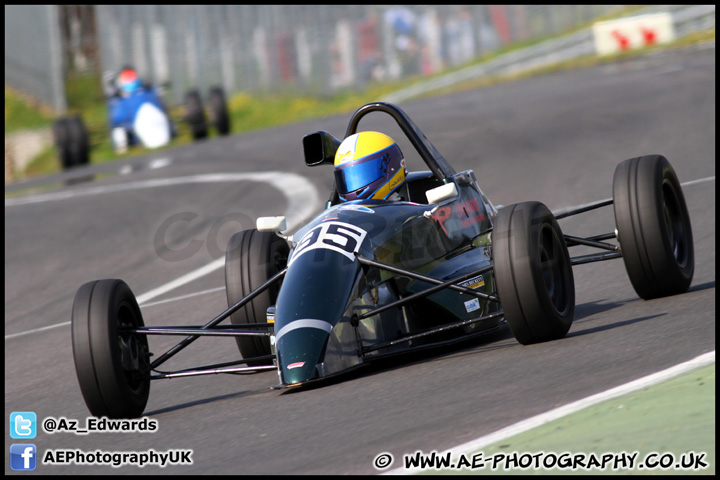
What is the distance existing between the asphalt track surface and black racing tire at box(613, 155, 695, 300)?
148 mm

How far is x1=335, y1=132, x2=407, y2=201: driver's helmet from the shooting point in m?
6.99

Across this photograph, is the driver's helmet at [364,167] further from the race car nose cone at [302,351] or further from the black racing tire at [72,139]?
the black racing tire at [72,139]

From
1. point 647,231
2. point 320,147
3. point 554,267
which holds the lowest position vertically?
point 554,267

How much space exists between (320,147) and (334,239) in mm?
1470

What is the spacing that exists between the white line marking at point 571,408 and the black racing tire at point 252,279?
2.78 meters

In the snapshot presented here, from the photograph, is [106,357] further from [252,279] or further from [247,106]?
[247,106]

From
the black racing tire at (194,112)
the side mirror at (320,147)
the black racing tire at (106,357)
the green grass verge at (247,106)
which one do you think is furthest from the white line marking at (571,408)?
the green grass verge at (247,106)

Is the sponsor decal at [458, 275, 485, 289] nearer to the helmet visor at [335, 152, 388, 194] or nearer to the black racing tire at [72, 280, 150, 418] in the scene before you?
the helmet visor at [335, 152, 388, 194]

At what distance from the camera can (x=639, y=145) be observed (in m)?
14.5

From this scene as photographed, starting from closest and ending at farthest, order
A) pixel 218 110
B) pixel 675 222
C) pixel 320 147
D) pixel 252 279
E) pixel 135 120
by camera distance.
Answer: pixel 252 279 → pixel 675 222 → pixel 320 147 → pixel 135 120 → pixel 218 110

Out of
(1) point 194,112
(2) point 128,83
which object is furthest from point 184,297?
(1) point 194,112

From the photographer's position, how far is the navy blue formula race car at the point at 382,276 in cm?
570

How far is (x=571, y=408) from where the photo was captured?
442 centimetres

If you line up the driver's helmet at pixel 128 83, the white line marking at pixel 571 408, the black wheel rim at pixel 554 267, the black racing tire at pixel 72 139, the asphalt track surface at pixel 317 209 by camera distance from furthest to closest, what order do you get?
the black racing tire at pixel 72 139 < the driver's helmet at pixel 128 83 < the black wheel rim at pixel 554 267 < the asphalt track surface at pixel 317 209 < the white line marking at pixel 571 408
